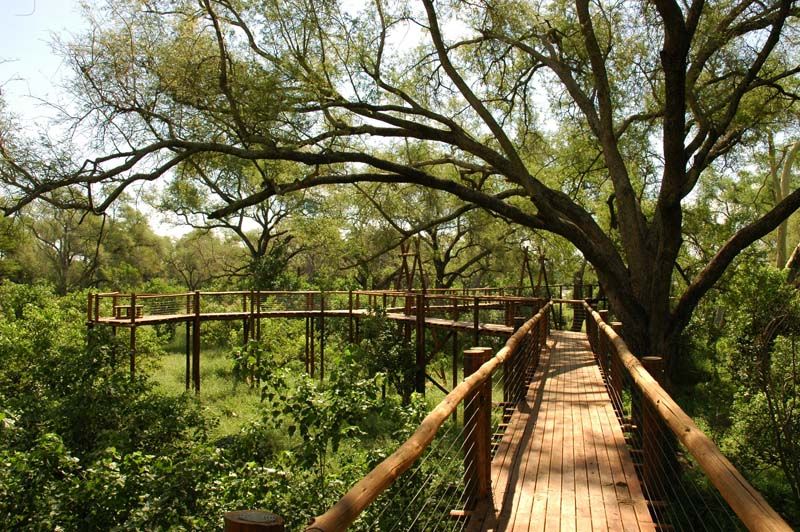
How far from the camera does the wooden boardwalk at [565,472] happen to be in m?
4.11

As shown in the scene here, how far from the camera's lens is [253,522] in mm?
1448

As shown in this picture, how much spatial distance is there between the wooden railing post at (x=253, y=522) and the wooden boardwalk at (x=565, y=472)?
2.80 meters

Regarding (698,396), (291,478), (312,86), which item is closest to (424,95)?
(312,86)

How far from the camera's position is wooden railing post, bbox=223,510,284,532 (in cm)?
144

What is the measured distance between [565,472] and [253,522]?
168 inches

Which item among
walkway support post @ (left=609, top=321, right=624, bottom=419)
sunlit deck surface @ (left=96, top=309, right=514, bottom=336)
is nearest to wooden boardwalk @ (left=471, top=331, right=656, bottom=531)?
walkway support post @ (left=609, top=321, right=624, bottom=419)

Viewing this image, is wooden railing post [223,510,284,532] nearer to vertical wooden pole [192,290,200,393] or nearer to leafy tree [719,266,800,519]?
leafy tree [719,266,800,519]

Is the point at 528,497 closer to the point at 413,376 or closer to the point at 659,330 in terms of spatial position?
the point at 659,330

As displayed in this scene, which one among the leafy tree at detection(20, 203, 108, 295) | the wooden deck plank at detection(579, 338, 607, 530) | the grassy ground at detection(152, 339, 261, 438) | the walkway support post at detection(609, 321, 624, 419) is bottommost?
the grassy ground at detection(152, 339, 261, 438)

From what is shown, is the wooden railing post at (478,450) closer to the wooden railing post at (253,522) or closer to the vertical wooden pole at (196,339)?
the wooden railing post at (253,522)

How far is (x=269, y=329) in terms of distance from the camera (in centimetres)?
2328

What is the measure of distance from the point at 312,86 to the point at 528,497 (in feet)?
29.8

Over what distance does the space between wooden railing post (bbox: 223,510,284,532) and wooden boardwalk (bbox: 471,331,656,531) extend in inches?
110

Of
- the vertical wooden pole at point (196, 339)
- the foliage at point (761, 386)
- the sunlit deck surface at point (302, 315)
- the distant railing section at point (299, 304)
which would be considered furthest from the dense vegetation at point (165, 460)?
the foliage at point (761, 386)
